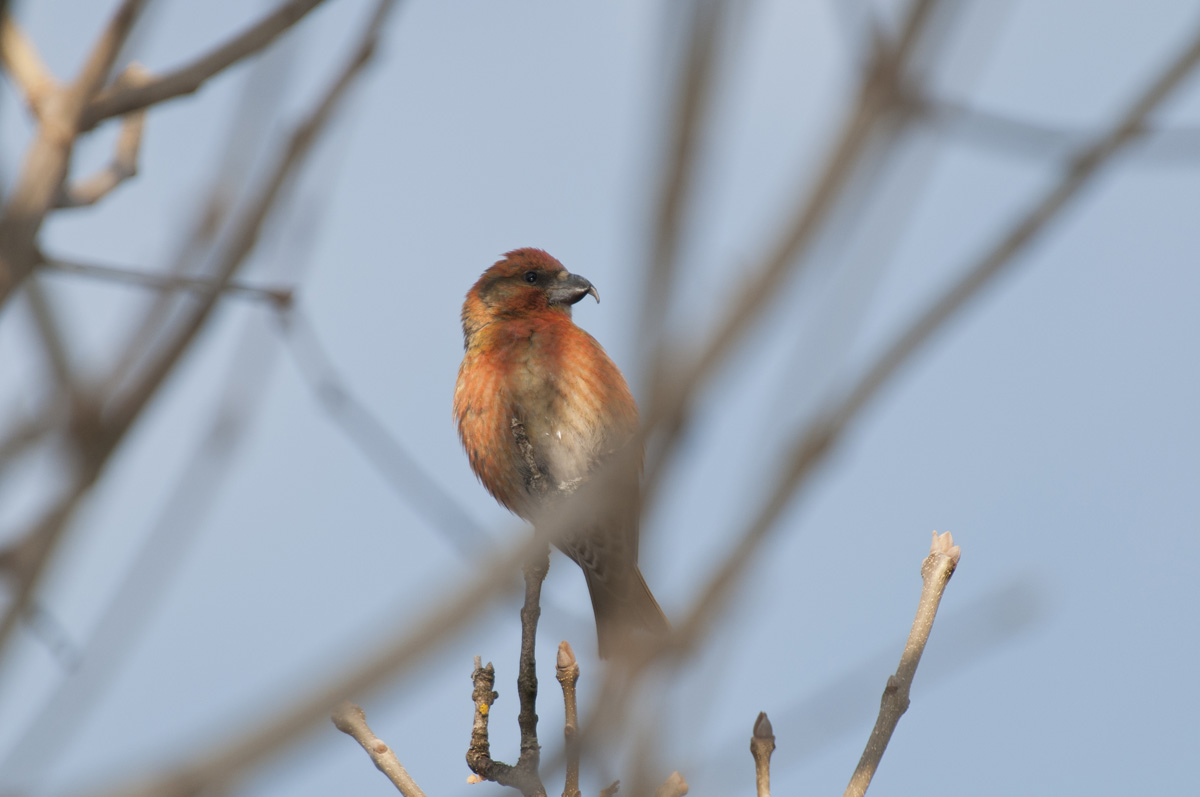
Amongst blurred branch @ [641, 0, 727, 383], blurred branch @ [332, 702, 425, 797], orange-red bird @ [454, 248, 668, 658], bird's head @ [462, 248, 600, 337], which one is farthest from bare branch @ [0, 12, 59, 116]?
bird's head @ [462, 248, 600, 337]

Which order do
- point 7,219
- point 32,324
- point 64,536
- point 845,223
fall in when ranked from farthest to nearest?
point 32,324 → point 7,219 → point 64,536 → point 845,223

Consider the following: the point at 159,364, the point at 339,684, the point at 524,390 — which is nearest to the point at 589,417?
the point at 524,390

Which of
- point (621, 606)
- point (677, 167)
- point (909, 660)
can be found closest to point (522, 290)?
point (621, 606)

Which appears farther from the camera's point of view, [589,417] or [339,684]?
[589,417]

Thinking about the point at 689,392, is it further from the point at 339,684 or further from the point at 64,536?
the point at 64,536

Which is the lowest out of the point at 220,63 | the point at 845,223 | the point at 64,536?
the point at 845,223

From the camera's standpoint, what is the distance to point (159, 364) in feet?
4.31

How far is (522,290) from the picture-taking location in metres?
6.31

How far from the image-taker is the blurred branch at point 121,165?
2764mm

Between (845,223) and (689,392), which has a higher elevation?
(845,223)

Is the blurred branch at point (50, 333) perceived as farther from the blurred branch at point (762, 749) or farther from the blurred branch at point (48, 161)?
the blurred branch at point (762, 749)

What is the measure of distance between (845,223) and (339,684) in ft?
2.06

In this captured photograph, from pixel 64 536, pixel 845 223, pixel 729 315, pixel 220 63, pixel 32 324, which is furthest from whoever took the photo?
pixel 220 63

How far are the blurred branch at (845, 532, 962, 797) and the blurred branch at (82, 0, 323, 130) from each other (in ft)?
6.66
